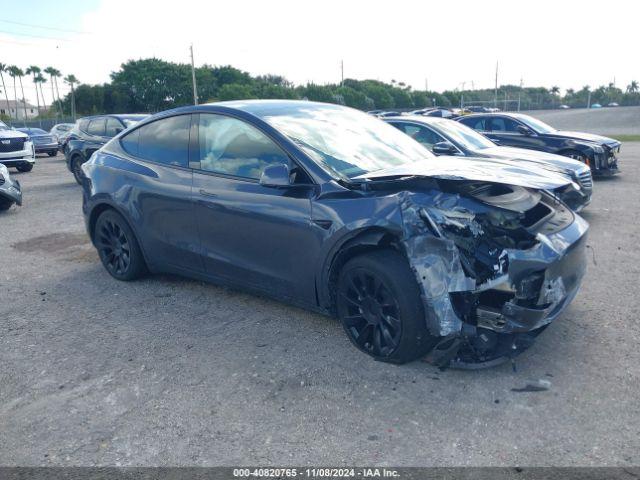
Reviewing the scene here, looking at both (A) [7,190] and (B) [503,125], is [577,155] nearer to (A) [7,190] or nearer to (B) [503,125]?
(B) [503,125]

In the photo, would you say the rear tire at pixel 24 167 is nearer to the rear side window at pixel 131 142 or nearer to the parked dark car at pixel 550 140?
the parked dark car at pixel 550 140

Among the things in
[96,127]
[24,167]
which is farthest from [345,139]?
[24,167]

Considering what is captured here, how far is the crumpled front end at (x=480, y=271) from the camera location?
3.49m

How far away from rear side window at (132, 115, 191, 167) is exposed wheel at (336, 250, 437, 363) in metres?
1.98

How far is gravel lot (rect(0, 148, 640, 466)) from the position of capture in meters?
2.97

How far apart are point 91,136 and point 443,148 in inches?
353

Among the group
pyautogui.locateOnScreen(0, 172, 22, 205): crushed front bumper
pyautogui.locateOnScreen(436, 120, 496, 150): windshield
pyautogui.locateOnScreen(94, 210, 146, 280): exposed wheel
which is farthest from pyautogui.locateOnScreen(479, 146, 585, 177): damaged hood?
pyautogui.locateOnScreen(0, 172, 22, 205): crushed front bumper

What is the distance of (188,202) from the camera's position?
4.82 meters

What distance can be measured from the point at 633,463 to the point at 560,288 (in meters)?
1.19

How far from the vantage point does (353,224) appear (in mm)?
3781

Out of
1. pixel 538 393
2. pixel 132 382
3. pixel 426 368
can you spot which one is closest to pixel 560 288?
pixel 538 393

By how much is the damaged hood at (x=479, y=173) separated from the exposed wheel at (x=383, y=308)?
589mm

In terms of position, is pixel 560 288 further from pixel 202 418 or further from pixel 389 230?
pixel 202 418

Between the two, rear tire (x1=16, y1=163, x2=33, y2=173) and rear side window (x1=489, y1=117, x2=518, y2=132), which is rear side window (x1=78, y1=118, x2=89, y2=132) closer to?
rear tire (x1=16, y1=163, x2=33, y2=173)
